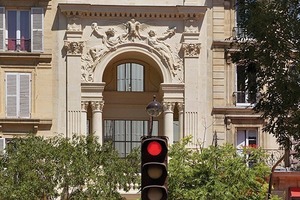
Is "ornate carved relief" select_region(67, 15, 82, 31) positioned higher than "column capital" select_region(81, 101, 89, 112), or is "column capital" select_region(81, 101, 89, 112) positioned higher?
"ornate carved relief" select_region(67, 15, 82, 31)

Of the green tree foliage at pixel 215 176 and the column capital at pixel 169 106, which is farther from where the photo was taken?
the column capital at pixel 169 106

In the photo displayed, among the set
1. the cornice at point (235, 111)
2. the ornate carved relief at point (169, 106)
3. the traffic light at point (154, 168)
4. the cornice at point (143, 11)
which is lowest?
the traffic light at point (154, 168)

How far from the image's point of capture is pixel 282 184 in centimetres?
5972

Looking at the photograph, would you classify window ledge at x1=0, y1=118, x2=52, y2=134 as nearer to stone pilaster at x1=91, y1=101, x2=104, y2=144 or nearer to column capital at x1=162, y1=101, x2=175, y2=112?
stone pilaster at x1=91, y1=101, x2=104, y2=144

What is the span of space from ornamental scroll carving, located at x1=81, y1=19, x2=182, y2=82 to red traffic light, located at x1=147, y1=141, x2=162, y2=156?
37.1 meters

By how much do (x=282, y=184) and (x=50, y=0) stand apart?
44.3 ft

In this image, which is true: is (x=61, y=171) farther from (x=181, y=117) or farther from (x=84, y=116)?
(x=181, y=117)

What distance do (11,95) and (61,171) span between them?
7.81m

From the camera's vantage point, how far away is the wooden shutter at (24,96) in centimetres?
5784

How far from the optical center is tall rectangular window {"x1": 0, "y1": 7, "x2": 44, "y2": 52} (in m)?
57.7

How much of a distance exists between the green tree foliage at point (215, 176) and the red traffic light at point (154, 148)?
26119 mm

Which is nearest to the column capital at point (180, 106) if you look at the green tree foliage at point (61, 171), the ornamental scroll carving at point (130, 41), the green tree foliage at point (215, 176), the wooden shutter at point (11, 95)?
the ornamental scroll carving at point (130, 41)

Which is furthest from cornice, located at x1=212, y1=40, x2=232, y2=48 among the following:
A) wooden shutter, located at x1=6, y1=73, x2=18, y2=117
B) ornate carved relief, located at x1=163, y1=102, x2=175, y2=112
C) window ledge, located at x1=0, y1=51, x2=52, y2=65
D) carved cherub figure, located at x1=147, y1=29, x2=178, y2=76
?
wooden shutter, located at x1=6, y1=73, x2=18, y2=117

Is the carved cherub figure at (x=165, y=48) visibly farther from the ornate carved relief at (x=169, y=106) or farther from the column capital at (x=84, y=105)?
the column capital at (x=84, y=105)
